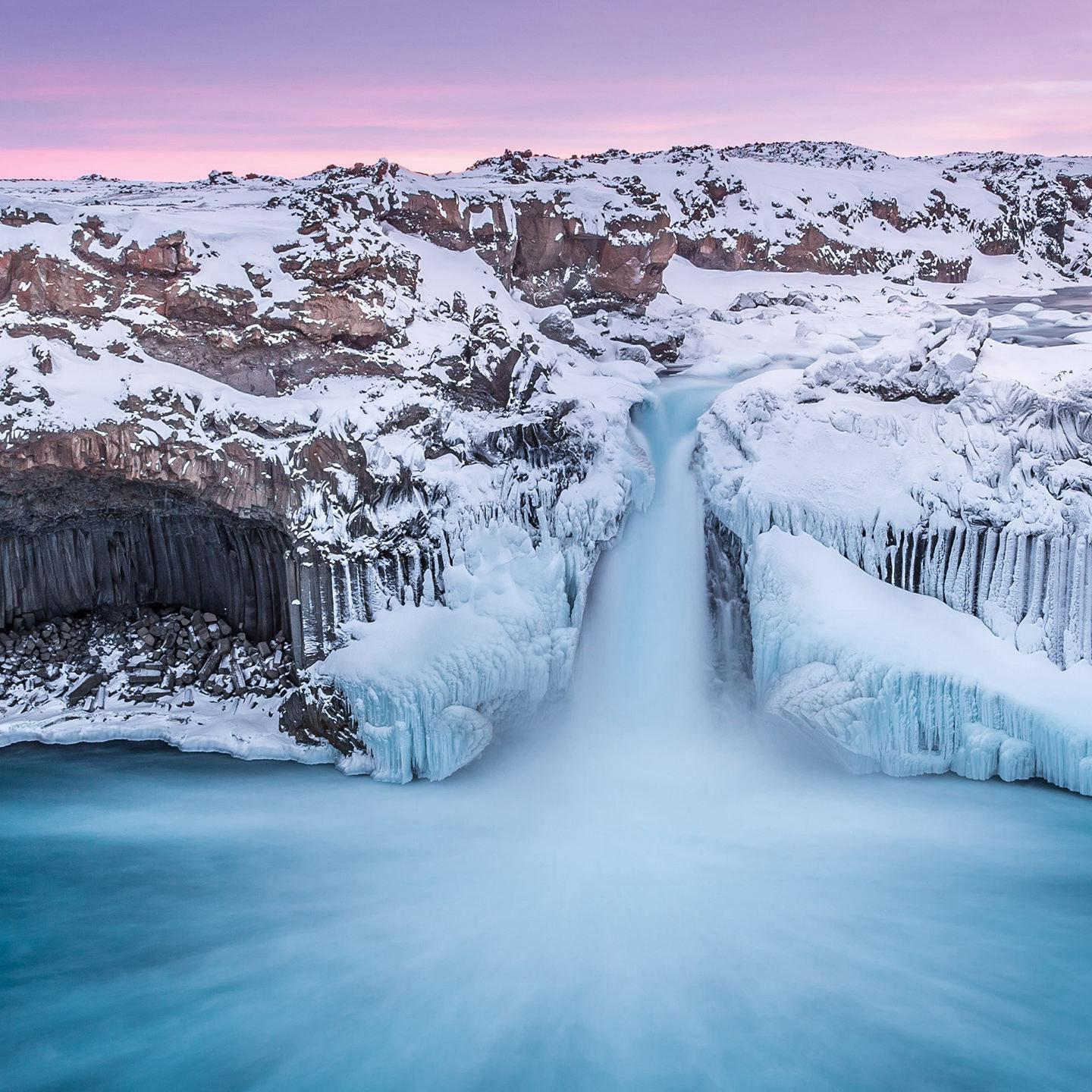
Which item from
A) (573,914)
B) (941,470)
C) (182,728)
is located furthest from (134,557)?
(941,470)

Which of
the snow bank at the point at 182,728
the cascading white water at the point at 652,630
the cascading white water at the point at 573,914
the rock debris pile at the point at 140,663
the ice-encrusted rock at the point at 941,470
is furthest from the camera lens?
the rock debris pile at the point at 140,663

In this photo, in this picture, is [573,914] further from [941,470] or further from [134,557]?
[134,557]

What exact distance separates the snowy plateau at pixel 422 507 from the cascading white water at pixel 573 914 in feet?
1.54

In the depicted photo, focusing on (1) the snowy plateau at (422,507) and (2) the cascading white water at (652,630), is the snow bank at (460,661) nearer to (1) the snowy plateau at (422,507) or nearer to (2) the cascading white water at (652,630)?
(1) the snowy plateau at (422,507)

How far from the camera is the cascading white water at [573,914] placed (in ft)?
17.3

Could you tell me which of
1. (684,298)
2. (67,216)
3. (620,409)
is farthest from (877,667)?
(684,298)

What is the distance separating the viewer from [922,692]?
7488mm

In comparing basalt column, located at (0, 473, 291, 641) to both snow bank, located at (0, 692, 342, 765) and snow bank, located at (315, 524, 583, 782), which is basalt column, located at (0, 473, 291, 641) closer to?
snow bank, located at (0, 692, 342, 765)

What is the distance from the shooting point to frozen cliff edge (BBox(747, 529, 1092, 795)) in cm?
743

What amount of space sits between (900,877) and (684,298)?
36.3 ft

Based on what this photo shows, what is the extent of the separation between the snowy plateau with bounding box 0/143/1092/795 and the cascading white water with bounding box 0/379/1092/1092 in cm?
47

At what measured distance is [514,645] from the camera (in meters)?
8.23

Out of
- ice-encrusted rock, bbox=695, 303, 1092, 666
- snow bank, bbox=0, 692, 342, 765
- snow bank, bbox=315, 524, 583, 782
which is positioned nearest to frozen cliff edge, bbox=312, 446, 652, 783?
snow bank, bbox=315, 524, 583, 782

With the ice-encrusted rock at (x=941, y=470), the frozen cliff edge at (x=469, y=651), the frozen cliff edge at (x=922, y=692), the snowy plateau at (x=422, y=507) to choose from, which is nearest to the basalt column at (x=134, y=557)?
the snowy plateau at (x=422, y=507)
